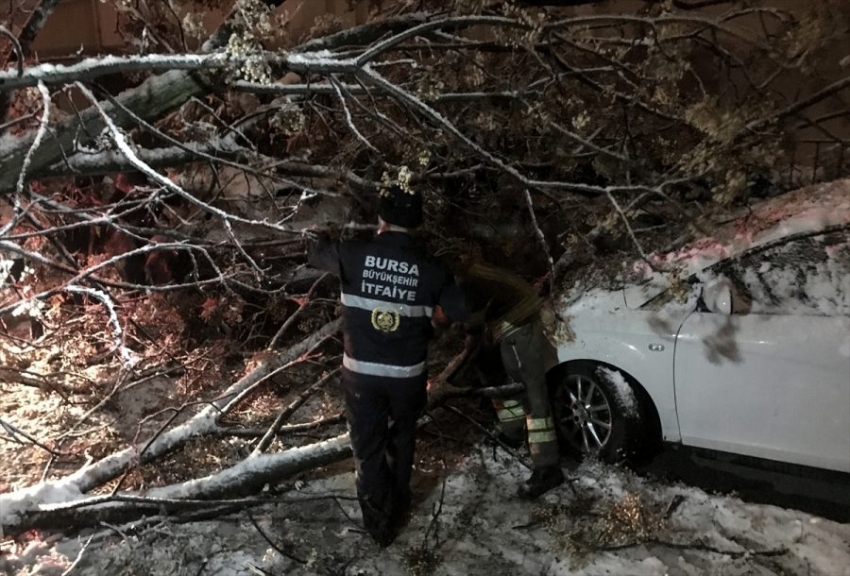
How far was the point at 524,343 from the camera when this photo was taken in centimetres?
400

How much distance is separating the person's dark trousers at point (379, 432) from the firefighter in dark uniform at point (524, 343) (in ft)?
2.10

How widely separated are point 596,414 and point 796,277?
1.41m

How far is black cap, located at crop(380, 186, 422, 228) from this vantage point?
3520mm

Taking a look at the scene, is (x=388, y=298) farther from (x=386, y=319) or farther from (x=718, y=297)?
(x=718, y=297)

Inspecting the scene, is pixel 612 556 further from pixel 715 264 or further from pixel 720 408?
pixel 715 264

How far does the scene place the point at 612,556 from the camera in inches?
133

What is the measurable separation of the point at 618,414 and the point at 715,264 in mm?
1072

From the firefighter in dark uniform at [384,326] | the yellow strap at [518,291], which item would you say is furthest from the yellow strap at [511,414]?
the firefighter in dark uniform at [384,326]

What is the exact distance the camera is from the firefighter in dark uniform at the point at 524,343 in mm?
3926

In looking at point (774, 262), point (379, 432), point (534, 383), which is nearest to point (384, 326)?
point (379, 432)

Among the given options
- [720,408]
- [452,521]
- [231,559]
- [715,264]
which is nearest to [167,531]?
[231,559]

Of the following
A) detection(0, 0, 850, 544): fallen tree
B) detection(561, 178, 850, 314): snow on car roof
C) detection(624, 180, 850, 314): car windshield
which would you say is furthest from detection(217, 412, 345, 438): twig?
detection(624, 180, 850, 314): car windshield


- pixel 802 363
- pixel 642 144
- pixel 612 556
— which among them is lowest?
pixel 612 556

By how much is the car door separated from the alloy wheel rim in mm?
487
